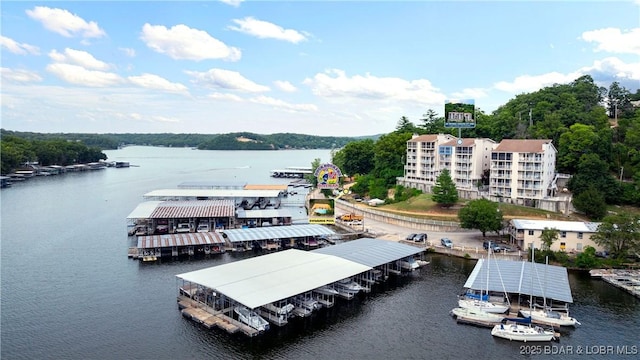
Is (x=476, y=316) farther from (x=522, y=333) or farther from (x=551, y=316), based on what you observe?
(x=551, y=316)

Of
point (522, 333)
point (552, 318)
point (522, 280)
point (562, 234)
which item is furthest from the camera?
point (562, 234)

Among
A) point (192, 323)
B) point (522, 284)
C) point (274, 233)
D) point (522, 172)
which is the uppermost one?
point (522, 172)

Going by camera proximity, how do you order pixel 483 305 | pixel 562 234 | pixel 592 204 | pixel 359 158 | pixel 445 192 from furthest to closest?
pixel 359 158, pixel 445 192, pixel 592 204, pixel 562 234, pixel 483 305

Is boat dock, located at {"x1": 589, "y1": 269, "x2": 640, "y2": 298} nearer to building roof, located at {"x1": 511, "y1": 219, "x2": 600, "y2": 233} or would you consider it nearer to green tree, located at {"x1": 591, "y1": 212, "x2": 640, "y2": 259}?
green tree, located at {"x1": 591, "y1": 212, "x2": 640, "y2": 259}

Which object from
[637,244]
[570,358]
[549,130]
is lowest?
[570,358]

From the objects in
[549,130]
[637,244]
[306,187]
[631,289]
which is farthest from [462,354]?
[306,187]

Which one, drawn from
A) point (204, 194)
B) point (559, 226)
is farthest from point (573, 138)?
point (204, 194)

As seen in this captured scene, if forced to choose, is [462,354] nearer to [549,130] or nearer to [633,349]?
[633,349]
